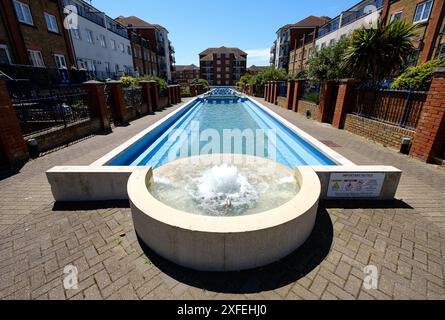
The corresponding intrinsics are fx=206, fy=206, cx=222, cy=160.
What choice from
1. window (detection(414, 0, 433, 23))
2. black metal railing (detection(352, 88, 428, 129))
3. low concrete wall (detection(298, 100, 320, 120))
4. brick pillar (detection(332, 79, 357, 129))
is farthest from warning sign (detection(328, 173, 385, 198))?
window (detection(414, 0, 433, 23))

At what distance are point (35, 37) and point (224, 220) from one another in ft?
68.7

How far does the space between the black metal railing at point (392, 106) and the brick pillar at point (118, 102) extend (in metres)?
12.8

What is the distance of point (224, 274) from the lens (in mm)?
2727

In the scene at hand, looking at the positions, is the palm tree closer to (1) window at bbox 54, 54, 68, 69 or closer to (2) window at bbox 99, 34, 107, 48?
(1) window at bbox 54, 54, 68, 69

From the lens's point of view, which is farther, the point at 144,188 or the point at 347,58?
the point at 347,58

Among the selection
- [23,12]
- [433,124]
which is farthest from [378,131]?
[23,12]

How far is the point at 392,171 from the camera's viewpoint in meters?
4.24

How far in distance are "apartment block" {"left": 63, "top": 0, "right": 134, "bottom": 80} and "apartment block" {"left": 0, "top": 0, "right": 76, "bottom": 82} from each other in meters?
2.14

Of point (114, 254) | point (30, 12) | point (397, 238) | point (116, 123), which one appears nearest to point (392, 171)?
point (397, 238)

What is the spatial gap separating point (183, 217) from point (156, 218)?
0.37 metres

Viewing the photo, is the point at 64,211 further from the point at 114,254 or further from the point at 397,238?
the point at 397,238

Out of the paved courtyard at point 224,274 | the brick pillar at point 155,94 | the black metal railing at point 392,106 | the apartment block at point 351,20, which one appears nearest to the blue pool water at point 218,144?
the paved courtyard at point 224,274

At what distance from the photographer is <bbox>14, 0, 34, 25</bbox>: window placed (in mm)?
14041

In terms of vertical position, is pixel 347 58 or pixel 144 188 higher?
pixel 347 58
